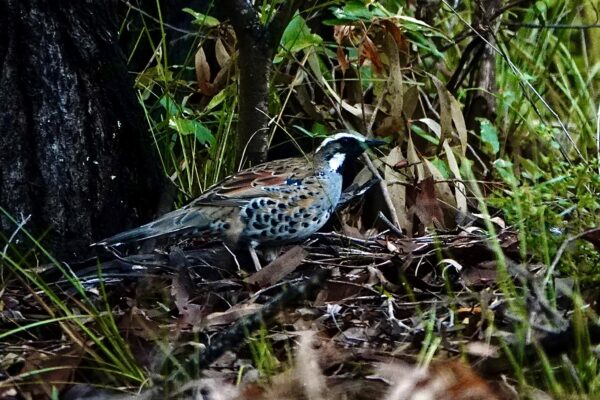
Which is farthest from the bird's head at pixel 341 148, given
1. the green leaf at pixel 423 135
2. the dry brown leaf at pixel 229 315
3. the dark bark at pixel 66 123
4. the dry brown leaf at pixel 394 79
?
the dry brown leaf at pixel 229 315

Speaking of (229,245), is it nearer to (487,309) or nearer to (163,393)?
(487,309)

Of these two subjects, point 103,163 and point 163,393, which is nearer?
point 163,393

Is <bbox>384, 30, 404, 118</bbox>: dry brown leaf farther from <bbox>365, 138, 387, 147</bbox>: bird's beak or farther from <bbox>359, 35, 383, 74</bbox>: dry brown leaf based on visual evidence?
<bbox>365, 138, 387, 147</bbox>: bird's beak

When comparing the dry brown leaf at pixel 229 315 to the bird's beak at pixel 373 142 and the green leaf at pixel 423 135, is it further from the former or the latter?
the green leaf at pixel 423 135

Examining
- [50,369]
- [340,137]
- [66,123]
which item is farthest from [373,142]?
[50,369]

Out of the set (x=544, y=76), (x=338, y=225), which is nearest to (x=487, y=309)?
(x=338, y=225)

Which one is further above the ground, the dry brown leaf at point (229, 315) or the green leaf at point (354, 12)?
the green leaf at point (354, 12)

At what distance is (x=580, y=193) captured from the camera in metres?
3.77

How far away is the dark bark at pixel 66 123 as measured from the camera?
4.12 metres

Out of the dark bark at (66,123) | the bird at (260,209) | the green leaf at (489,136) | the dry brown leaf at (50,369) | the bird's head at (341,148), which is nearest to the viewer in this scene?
the dry brown leaf at (50,369)

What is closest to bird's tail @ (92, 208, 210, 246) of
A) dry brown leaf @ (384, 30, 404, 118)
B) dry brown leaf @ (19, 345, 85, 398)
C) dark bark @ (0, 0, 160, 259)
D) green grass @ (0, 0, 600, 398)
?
dark bark @ (0, 0, 160, 259)

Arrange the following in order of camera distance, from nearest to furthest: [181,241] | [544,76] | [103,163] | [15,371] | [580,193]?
[15,371] < [580,193] < [103,163] < [181,241] < [544,76]

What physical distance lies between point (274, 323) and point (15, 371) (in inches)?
31.2

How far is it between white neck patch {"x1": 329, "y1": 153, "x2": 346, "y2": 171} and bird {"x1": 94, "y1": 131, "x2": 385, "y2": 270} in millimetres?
114
